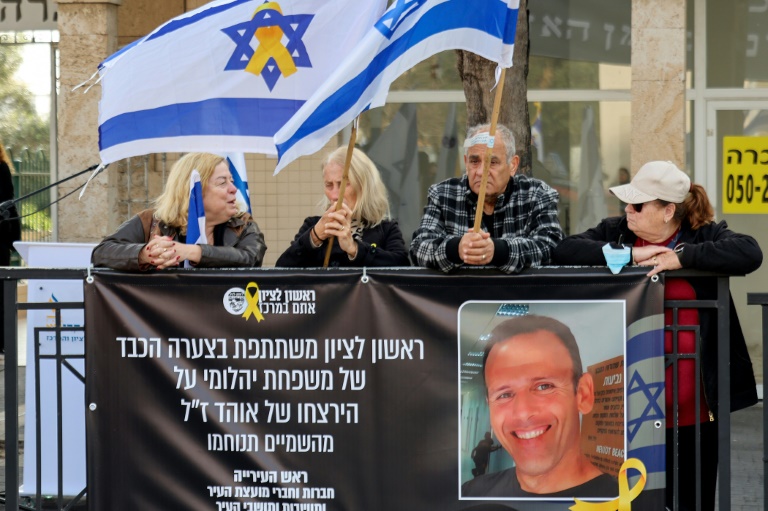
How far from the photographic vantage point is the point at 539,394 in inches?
207

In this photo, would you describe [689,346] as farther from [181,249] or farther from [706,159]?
[706,159]

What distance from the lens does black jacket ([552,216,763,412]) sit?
201 inches

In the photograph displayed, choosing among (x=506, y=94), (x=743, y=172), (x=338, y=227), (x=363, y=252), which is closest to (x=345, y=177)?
(x=338, y=227)

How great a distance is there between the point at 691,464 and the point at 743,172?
615cm

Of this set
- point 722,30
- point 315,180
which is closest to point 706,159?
point 722,30

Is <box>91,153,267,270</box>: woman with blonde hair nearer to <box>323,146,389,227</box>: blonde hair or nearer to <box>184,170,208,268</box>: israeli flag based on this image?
<box>184,170,208,268</box>: israeli flag

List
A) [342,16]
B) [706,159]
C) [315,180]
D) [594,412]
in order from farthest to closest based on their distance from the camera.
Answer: [315,180]
[706,159]
[342,16]
[594,412]

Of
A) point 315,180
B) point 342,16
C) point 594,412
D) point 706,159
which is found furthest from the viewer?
point 315,180

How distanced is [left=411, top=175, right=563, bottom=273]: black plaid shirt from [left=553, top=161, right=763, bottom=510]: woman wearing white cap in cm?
14

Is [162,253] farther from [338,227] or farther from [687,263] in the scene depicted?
[687,263]

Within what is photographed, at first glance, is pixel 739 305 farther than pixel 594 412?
Yes

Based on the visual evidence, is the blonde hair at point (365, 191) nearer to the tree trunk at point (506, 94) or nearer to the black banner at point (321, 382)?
the black banner at point (321, 382)

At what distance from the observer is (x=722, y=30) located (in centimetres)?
1118

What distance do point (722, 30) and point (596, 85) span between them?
124cm
